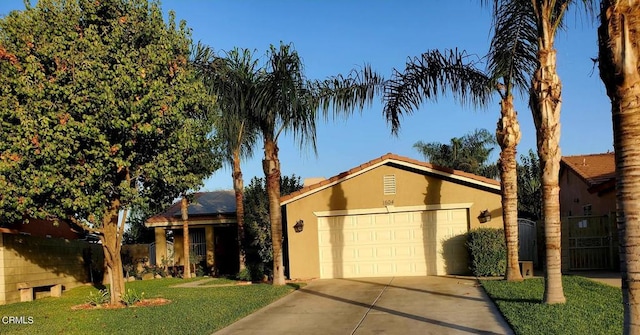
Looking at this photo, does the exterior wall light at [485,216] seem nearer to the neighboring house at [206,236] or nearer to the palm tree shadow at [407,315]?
the palm tree shadow at [407,315]

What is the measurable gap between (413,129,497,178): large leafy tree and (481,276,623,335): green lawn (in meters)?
28.1

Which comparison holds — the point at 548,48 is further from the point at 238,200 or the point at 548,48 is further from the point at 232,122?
the point at 238,200

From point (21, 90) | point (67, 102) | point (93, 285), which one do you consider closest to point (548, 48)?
point (67, 102)

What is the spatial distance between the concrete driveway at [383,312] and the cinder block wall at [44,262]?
8227 millimetres

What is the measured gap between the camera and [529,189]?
34531 millimetres

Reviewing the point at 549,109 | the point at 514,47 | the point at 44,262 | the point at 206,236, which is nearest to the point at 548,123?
the point at 549,109

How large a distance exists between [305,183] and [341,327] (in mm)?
12063

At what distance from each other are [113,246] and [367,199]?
27.1 feet

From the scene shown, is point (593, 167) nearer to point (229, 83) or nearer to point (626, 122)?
point (229, 83)

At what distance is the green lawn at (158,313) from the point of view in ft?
33.8

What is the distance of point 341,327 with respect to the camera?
9812 mm

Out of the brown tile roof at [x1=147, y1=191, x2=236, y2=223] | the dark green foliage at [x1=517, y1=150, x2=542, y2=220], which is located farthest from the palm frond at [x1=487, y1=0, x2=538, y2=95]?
the dark green foliage at [x1=517, y1=150, x2=542, y2=220]

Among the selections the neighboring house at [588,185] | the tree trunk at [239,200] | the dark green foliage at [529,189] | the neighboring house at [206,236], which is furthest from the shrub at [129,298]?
the dark green foliage at [529,189]

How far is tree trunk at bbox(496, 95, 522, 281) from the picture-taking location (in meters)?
14.6
